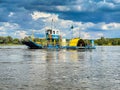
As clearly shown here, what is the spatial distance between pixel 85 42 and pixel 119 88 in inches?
4968

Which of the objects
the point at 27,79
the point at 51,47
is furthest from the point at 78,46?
the point at 27,79

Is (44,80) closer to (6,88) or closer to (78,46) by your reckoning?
(6,88)

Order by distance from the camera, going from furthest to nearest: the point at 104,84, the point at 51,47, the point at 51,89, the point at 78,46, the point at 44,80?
the point at 78,46 < the point at 51,47 < the point at 44,80 < the point at 104,84 < the point at 51,89

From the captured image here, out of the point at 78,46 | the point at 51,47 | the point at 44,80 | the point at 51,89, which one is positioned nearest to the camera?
the point at 51,89

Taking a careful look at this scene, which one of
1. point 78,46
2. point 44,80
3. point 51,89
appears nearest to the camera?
point 51,89

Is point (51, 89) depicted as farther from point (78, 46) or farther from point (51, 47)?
point (78, 46)

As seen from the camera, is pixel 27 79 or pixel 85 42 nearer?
pixel 27 79

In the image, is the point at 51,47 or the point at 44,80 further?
the point at 51,47

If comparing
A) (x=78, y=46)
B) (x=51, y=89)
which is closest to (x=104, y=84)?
(x=51, y=89)

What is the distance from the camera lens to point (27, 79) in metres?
32.6

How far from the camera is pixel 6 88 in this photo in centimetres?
2723

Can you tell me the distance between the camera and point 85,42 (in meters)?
154

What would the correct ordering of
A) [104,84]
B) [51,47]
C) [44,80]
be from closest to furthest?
[104,84], [44,80], [51,47]

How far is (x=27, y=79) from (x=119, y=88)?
30.7 feet
